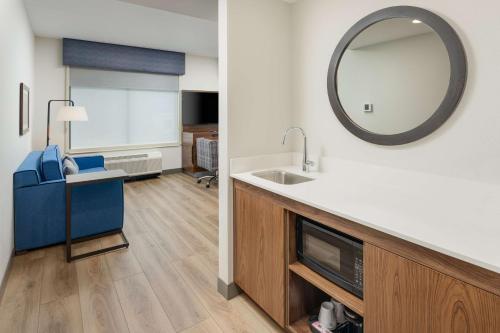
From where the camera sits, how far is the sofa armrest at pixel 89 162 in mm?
4427

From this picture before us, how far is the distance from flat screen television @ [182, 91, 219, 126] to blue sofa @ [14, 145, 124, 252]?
3.49 meters

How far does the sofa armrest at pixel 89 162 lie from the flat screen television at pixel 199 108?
217cm

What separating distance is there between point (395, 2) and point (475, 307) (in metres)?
1.49

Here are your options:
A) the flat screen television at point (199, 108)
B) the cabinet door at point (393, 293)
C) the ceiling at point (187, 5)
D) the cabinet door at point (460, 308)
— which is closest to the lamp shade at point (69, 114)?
the flat screen television at point (199, 108)

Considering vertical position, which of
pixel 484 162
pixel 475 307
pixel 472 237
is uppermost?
pixel 484 162

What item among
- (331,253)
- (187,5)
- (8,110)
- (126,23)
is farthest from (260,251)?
(126,23)

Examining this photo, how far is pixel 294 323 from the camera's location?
1.60 meters

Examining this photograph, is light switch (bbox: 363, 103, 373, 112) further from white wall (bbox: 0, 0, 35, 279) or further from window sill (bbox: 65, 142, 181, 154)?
window sill (bbox: 65, 142, 181, 154)

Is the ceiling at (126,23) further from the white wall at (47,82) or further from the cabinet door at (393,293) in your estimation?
the cabinet door at (393,293)

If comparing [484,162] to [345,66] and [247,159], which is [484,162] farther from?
[247,159]

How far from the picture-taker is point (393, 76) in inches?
63.1

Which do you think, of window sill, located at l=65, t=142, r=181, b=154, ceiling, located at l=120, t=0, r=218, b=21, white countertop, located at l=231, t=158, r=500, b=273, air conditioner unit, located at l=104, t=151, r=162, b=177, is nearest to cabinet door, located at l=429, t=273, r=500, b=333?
white countertop, located at l=231, t=158, r=500, b=273

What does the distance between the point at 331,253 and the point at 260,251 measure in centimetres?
49

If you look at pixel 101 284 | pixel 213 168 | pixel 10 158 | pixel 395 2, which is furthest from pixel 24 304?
pixel 213 168
